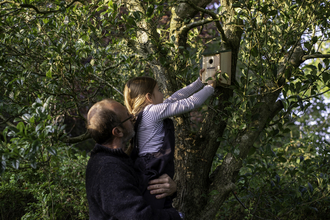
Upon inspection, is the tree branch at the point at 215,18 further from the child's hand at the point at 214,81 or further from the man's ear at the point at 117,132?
the man's ear at the point at 117,132

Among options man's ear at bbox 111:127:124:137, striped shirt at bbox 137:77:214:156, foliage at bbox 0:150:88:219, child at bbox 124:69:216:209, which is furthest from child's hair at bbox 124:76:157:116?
foliage at bbox 0:150:88:219

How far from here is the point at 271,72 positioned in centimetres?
204

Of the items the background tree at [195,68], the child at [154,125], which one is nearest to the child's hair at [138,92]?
the child at [154,125]

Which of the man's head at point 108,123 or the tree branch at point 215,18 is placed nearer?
the man's head at point 108,123

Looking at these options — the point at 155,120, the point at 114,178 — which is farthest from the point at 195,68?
the point at 114,178

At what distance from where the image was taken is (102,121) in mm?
1700

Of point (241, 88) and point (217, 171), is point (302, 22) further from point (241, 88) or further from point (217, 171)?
point (217, 171)

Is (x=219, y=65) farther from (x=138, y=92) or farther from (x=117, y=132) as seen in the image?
(x=117, y=132)

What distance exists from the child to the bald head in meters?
0.28

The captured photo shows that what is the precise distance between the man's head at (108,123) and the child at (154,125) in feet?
0.71

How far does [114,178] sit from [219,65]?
50.1 inches

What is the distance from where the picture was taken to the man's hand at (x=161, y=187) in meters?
1.72

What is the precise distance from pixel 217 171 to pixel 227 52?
1057 millimetres

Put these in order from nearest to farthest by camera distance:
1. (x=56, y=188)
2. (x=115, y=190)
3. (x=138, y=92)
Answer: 1. (x=115, y=190)
2. (x=138, y=92)
3. (x=56, y=188)
